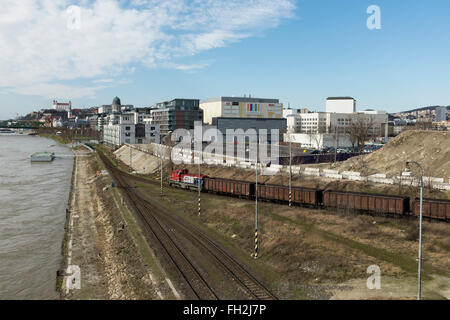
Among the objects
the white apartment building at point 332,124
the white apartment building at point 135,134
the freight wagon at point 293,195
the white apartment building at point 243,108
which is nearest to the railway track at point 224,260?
the freight wagon at point 293,195

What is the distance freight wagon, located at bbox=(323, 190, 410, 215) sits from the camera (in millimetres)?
41000

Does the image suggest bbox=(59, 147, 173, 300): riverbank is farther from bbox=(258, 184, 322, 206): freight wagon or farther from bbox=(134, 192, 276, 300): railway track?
bbox=(258, 184, 322, 206): freight wagon

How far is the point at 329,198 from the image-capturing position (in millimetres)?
46625

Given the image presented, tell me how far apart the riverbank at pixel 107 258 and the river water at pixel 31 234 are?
143 cm

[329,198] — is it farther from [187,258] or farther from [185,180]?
[185,180]

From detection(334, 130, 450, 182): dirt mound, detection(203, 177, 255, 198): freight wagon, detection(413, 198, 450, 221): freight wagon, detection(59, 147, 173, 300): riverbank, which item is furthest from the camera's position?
detection(334, 130, 450, 182): dirt mound

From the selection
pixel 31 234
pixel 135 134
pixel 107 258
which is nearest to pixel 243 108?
pixel 135 134

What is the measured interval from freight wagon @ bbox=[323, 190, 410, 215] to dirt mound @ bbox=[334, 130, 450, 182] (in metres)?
20.8

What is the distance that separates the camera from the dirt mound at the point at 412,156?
199 feet

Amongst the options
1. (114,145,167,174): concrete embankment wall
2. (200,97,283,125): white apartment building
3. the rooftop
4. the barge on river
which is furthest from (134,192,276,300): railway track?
the rooftop

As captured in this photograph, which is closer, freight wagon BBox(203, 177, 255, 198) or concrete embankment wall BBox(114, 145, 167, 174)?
freight wagon BBox(203, 177, 255, 198)

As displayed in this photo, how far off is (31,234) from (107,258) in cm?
1467

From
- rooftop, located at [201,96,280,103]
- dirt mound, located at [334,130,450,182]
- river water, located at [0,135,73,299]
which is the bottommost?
river water, located at [0,135,73,299]
